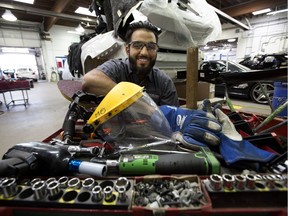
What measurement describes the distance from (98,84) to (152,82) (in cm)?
45

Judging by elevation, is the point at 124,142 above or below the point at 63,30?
below

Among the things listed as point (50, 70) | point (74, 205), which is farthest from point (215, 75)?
point (50, 70)

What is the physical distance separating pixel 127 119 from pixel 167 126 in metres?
0.18

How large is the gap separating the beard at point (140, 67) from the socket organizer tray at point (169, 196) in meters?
0.89

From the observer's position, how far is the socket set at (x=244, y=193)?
0.38m

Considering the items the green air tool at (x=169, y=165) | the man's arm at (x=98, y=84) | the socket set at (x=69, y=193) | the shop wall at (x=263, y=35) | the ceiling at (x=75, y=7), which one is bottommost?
the socket set at (x=69, y=193)

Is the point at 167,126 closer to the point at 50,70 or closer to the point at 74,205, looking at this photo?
the point at 74,205

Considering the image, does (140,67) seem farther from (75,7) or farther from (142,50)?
(75,7)

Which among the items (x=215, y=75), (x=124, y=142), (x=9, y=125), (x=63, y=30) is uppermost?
(x=63, y=30)

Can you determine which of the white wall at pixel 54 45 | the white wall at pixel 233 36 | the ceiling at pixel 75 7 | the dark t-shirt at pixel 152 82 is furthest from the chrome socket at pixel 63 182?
the white wall at pixel 54 45

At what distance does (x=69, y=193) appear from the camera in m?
0.40

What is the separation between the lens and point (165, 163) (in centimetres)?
47

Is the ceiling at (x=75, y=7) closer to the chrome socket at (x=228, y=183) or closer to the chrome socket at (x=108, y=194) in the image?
the chrome socket at (x=228, y=183)

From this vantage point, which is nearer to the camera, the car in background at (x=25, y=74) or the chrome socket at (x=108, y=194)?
the chrome socket at (x=108, y=194)
